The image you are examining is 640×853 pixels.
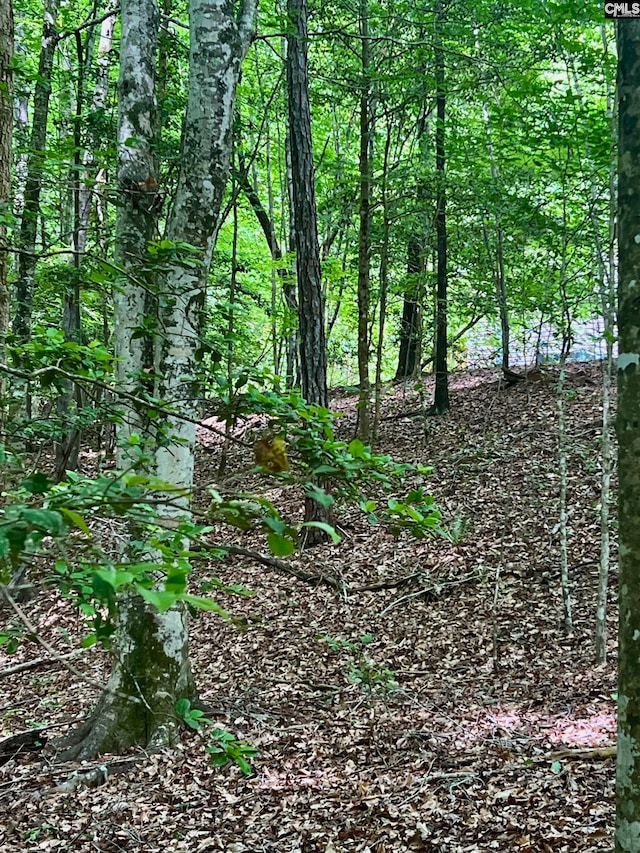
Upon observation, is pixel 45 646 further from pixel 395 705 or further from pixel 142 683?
pixel 395 705

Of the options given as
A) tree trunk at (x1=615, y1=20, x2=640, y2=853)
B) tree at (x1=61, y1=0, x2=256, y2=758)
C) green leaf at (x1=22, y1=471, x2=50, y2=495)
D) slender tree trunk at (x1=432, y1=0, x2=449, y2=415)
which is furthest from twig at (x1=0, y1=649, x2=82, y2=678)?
slender tree trunk at (x1=432, y1=0, x2=449, y2=415)

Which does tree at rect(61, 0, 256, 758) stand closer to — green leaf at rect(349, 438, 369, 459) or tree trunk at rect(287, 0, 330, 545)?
green leaf at rect(349, 438, 369, 459)

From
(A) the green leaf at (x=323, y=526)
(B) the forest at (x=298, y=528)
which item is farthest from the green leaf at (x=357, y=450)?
(A) the green leaf at (x=323, y=526)

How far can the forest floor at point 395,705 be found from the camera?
345 cm

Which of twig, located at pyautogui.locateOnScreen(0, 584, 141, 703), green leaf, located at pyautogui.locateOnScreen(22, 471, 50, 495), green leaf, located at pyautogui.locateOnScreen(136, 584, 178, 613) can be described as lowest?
twig, located at pyautogui.locateOnScreen(0, 584, 141, 703)

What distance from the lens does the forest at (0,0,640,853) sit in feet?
6.19

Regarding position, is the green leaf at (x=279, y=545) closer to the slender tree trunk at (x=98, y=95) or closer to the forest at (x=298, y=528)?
the forest at (x=298, y=528)

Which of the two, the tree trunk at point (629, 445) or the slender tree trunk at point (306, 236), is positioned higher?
the slender tree trunk at point (306, 236)

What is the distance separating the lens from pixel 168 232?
4164 mm

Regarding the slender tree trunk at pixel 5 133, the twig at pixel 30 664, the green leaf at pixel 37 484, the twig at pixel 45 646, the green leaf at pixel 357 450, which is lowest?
the twig at pixel 30 664

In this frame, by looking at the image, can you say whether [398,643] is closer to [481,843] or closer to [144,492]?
[481,843]

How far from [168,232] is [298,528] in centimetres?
333

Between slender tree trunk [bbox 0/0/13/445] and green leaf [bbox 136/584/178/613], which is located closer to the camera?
green leaf [bbox 136/584/178/613]

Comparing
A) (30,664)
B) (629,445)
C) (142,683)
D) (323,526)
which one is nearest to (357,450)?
(323,526)
